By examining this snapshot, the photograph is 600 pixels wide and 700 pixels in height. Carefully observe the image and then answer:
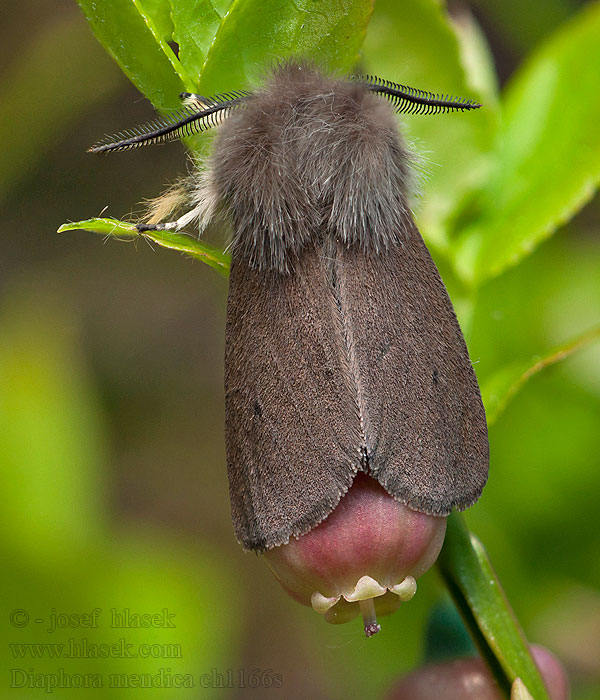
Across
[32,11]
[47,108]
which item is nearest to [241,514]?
[47,108]

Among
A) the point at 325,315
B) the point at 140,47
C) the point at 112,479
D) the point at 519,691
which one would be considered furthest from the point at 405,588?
the point at 112,479

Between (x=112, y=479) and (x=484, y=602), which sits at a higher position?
(x=484, y=602)

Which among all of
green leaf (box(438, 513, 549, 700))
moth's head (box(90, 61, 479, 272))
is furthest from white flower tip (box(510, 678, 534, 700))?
moth's head (box(90, 61, 479, 272))

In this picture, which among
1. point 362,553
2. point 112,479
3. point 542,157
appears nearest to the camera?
point 362,553

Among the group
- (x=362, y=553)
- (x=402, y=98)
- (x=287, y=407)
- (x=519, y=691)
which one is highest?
(x=402, y=98)

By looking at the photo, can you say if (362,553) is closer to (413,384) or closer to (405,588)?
(405,588)

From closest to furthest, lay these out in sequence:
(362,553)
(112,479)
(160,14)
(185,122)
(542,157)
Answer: (362,553)
(185,122)
(160,14)
(542,157)
(112,479)

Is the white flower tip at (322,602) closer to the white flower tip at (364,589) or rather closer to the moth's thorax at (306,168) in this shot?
the white flower tip at (364,589)
